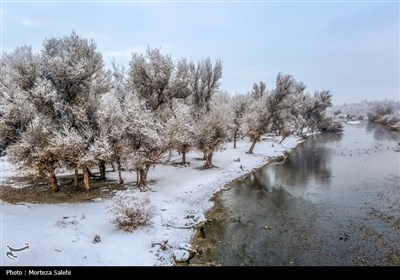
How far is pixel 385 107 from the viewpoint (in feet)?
418

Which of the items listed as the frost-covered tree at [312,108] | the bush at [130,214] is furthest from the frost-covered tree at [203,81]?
the frost-covered tree at [312,108]

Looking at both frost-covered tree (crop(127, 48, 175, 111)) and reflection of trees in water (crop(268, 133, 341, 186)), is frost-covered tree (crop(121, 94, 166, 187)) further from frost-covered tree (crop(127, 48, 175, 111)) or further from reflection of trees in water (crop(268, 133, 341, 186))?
reflection of trees in water (crop(268, 133, 341, 186))

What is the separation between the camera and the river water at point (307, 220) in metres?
17.7

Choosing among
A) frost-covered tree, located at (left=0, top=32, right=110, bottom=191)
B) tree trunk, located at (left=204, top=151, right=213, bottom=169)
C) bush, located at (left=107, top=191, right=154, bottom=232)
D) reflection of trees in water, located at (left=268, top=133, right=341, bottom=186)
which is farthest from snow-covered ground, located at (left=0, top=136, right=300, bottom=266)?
reflection of trees in water, located at (left=268, top=133, right=341, bottom=186)

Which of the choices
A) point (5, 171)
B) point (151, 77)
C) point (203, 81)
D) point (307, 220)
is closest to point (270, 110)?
point (203, 81)

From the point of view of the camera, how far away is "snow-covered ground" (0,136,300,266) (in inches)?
625

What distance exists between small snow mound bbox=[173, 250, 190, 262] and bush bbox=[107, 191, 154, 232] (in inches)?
157

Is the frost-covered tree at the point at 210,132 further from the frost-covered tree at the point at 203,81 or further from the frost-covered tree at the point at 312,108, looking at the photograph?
the frost-covered tree at the point at 312,108

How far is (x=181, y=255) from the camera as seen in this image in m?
17.4

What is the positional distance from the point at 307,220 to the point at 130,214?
13.5 metres

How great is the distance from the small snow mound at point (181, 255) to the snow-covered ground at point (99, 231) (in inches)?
2.4

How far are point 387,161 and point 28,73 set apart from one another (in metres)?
49.2
